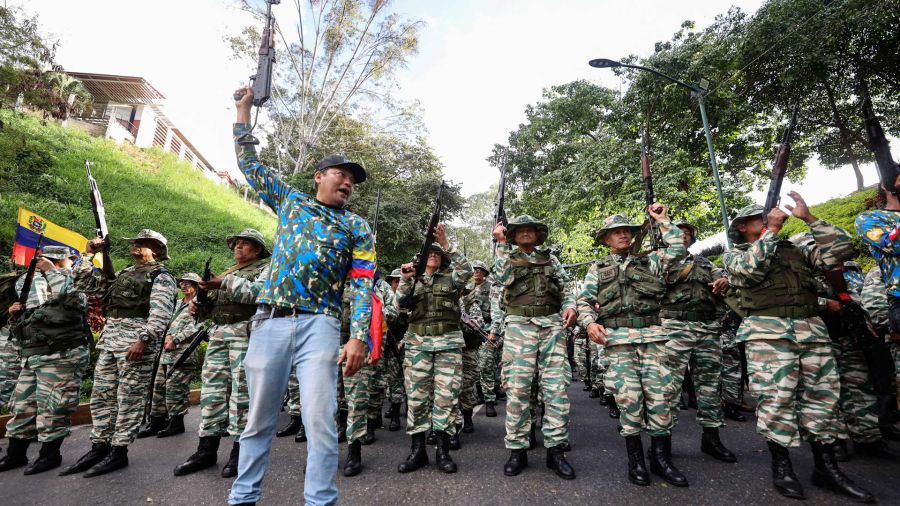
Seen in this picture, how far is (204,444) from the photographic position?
163 inches

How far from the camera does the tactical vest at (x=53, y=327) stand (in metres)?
4.29

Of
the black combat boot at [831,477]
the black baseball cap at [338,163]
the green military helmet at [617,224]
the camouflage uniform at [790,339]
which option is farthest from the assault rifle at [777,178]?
the black baseball cap at [338,163]

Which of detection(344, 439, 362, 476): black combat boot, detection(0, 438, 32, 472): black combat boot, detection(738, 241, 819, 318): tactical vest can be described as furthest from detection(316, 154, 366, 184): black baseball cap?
detection(0, 438, 32, 472): black combat boot

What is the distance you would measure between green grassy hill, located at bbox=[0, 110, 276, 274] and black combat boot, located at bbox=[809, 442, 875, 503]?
50.6 feet

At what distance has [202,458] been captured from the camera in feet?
13.3

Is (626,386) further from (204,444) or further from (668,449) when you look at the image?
(204,444)

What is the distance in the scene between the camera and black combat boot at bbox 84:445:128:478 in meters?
3.92

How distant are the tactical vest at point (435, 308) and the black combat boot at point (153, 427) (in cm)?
422

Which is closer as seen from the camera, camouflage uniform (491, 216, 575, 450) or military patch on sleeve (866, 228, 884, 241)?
military patch on sleeve (866, 228, 884, 241)

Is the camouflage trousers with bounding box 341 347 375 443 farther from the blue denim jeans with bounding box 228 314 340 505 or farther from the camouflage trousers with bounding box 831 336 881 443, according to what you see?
the camouflage trousers with bounding box 831 336 881 443

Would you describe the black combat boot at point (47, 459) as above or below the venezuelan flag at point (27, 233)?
below

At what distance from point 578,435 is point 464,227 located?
3743 centimetres

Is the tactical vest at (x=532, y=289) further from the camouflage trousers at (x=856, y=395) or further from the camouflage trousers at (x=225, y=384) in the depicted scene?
the camouflage trousers at (x=225, y=384)

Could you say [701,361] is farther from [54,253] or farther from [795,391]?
[54,253]
